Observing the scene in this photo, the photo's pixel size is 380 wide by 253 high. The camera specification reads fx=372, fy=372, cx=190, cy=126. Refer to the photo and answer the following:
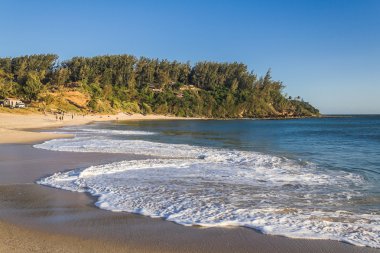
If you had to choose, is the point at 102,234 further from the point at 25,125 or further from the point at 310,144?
the point at 25,125

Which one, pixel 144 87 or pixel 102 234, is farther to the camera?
pixel 144 87

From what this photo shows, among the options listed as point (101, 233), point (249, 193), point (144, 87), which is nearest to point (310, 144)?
point (249, 193)

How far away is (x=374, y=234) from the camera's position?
6766 millimetres

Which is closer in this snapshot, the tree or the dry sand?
the dry sand

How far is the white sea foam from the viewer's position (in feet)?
24.2

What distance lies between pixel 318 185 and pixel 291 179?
116 centimetres

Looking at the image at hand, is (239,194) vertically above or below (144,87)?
below

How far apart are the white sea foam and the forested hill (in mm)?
71231

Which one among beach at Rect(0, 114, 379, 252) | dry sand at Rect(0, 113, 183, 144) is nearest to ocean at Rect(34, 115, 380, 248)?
beach at Rect(0, 114, 379, 252)

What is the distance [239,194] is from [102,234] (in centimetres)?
456

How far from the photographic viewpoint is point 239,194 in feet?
33.3

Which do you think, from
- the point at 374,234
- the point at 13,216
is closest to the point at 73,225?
the point at 13,216

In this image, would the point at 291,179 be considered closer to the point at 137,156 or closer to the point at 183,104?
the point at 137,156

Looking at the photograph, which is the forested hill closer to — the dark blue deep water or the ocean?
the dark blue deep water
